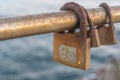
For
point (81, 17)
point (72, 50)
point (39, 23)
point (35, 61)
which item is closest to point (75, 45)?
point (72, 50)

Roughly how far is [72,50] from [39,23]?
0.27m

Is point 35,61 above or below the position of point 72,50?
below

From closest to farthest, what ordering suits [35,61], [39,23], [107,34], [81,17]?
[39,23] → [81,17] → [107,34] → [35,61]

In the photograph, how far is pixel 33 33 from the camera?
1.29 meters

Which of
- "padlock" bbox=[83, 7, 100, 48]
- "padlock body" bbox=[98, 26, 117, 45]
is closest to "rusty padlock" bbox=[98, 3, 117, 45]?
"padlock body" bbox=[98, 26, 117, 45]

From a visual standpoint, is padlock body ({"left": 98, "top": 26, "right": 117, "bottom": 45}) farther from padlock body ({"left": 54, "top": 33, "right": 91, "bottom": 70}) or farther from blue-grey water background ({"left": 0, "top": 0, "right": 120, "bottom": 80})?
blue-grey water background ({"left": 0, "top": 0, "right": 120, "bottom": 80})

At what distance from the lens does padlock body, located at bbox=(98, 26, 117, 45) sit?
1.61 m

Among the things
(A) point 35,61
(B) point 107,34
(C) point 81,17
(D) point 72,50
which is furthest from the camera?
(A) point 35,61

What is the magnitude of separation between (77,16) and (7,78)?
19.4ft

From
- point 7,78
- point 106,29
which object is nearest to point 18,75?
point 7,78

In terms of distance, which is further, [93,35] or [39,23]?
[93,35]

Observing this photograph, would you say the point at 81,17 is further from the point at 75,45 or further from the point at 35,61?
the point at 35,61

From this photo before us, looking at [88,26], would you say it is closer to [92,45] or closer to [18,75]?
[92,45]

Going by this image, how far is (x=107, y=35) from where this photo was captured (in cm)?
164
